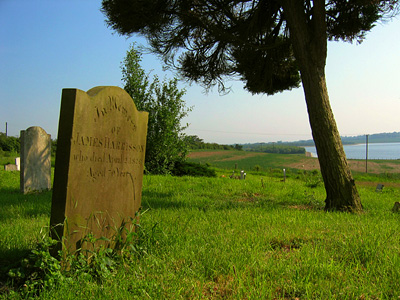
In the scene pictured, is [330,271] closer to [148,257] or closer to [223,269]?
[223,269]

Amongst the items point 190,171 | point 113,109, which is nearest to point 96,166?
point 113,109

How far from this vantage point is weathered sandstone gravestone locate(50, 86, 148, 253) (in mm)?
2688

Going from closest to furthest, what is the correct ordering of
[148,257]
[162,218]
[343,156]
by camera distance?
[148,257], [162,218], [343,156]

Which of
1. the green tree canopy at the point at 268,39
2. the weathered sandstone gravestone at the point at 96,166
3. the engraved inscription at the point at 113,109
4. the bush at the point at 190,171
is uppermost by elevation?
the green tree canopy at the point at 268,39

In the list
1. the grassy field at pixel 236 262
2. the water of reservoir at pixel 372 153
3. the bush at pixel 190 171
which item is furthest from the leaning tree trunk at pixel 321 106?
the water of reservoir at pixel 372 153

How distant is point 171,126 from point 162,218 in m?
12.3

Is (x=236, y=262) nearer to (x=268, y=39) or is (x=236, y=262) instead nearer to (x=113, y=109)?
(x=113, y=109)

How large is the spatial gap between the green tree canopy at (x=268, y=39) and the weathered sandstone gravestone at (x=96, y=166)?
4485mm

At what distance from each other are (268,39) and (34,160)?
7.44 m

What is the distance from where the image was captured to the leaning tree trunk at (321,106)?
638cm

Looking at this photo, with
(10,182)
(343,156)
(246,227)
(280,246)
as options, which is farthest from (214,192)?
(10,182)

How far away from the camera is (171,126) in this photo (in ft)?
55.3

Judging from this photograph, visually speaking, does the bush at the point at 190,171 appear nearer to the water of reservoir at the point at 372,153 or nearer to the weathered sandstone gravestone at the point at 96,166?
the weathered sandstone gravestone at the point at 96,166

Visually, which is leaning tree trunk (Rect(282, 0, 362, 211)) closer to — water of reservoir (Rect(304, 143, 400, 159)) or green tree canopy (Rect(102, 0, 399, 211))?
green tree canopy (Rect(102, 0, 399, 211))
